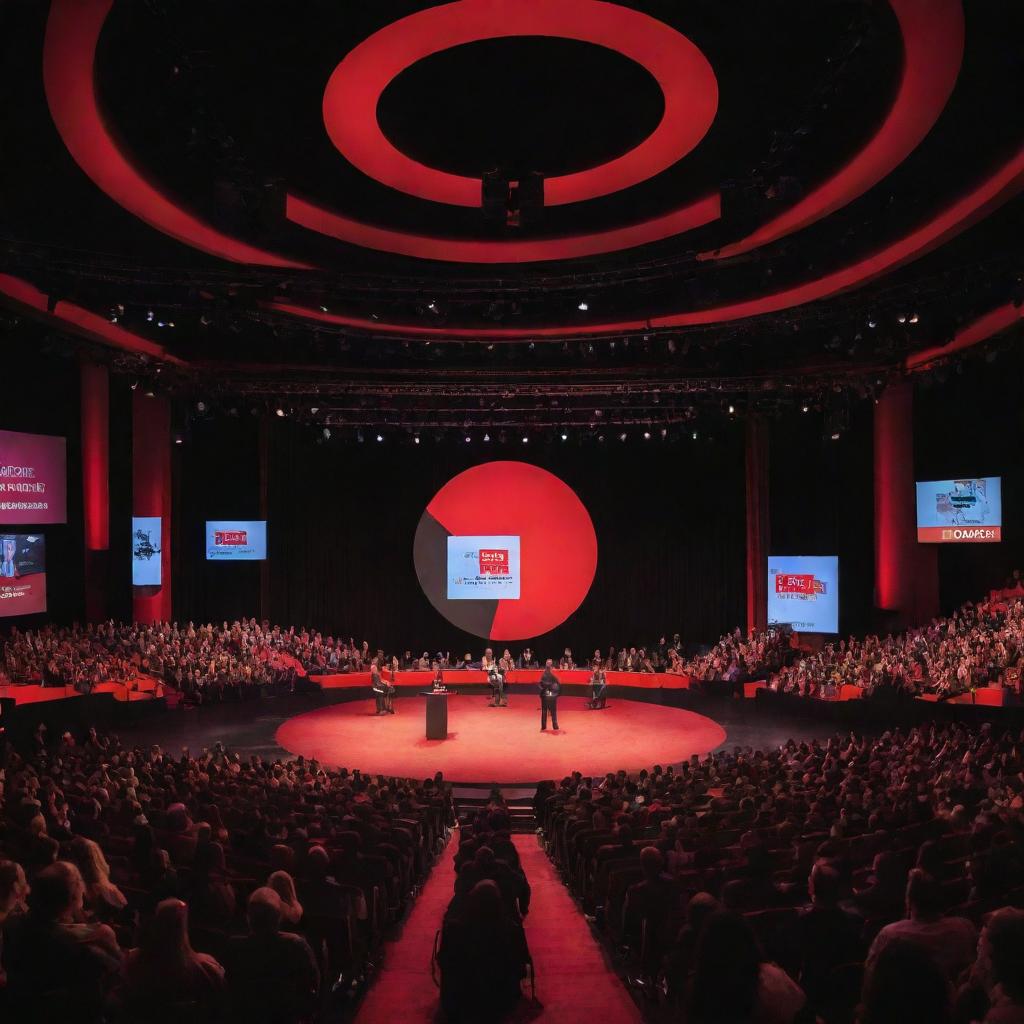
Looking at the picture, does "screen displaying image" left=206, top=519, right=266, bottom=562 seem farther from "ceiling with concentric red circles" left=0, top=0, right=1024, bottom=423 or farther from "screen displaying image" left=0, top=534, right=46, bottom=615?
"ceiling with concentric red circles" left=0, top=0, right=1024, bottom=423

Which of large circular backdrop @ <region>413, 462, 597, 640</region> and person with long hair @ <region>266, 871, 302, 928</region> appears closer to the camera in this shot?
person with long hair @ <region>266, 871, 302, 928</region>

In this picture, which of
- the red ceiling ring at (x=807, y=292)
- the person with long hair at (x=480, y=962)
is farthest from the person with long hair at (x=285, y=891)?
the red ceiling ring at (x=807, y=292)

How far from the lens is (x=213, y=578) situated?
84.6 ft

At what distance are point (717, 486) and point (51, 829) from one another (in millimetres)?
21446

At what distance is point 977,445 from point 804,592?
572 cm

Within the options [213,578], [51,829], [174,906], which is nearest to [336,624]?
[213,578]

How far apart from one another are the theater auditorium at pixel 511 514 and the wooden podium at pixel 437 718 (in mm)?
57

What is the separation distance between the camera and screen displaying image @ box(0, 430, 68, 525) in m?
18.4

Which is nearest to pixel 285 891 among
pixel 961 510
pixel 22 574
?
pixel 22 574

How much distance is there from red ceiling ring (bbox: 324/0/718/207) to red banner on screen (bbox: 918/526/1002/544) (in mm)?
12579

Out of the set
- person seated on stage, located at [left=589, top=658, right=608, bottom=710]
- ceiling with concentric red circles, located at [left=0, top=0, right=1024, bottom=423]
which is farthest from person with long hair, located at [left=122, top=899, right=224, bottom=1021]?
person seated on stage, located at [left=589, top=658, right=608, bottom=710]

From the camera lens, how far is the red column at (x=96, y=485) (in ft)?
69.7

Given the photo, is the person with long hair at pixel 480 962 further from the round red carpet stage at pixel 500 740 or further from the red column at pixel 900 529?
the red column at pixel 900 529

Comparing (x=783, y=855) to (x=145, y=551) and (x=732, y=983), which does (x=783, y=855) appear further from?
→ (x=145, y=551)
